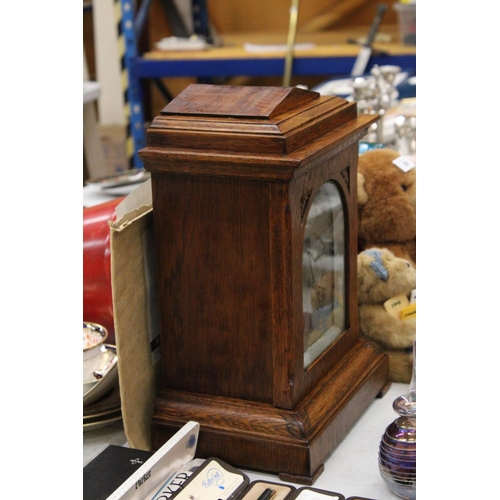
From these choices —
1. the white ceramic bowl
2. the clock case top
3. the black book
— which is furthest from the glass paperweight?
the white ceramic bowl

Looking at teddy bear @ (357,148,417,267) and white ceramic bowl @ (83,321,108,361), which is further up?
teddy bear @ (357,148,417,267)

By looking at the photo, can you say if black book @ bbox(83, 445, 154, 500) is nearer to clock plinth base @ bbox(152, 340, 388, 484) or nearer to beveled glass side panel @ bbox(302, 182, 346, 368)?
clock plinth base @ bbox(152, 340, 388, 484)

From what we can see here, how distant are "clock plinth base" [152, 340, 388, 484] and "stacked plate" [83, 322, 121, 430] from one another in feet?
0.29

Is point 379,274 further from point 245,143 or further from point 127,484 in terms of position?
point 127,484

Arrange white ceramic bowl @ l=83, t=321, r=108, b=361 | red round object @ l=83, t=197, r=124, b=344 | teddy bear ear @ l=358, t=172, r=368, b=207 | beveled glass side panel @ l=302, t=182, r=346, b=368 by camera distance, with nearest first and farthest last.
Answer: beveled glass side panel @ l=302, t=182, r=346, b=368, white ceramic bowl @ l=83, t=321, r=108, b=361, red round object @ l=83, t=197, r=124, b=344, teddy bear ear @ l=358, t=172, r=368, b=207

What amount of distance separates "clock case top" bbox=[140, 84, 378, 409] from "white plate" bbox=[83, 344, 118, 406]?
0.30 feet

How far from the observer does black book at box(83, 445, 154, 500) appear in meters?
0.86

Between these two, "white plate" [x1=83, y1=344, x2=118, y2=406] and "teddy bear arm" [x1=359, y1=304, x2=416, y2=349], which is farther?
"teddy bear arm" [x1=359, y1=304, x2=416, y2=349]

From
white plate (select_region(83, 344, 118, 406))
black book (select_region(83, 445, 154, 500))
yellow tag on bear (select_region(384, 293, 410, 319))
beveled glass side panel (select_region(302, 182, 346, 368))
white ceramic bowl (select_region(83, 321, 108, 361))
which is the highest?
beveled glass side panel (select_region(302, 182, 346, 368))

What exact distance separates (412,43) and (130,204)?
11.2ft

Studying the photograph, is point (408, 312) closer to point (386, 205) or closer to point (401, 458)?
point (386, 205)

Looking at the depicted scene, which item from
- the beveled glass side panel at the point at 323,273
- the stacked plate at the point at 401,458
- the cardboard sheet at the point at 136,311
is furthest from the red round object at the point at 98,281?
the stacked plate at the point at 401,458

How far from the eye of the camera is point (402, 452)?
2.82 feet

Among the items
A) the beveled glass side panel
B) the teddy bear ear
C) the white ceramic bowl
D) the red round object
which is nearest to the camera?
the beveled glass side panel
